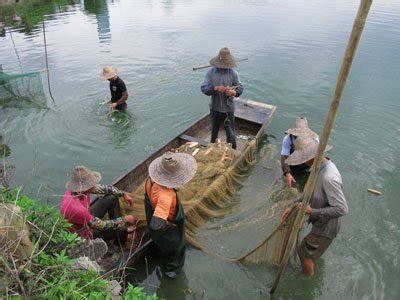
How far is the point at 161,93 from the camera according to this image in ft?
39.1

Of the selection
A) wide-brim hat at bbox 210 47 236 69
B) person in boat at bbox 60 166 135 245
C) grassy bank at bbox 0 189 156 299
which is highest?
wide-brim hat at bbox 210 47 236 69

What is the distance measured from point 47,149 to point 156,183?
20.1 ft

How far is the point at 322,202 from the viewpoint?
3.96 m

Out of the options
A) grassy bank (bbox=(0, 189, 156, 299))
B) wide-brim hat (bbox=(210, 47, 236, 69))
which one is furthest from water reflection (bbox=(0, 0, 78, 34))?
grassy bank (bbox=(0, 189, 156, 299))

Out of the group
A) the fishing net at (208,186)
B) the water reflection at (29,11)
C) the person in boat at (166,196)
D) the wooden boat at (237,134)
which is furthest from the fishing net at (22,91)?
the water reflection at (29,11)

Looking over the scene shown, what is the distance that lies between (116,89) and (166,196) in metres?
6.42

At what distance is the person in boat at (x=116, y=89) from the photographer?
341 inches

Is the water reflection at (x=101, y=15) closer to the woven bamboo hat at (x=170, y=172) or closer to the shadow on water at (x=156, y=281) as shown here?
the shadow on water at (x=156, y=281)

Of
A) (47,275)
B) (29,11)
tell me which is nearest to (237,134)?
(47,275)

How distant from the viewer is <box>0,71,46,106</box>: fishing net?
35.4ft

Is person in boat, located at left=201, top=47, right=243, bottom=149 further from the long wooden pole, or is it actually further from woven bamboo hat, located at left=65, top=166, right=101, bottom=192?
the long wooden pole

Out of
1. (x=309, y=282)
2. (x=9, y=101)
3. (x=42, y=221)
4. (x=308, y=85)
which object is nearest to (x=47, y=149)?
(x=9, y=101)

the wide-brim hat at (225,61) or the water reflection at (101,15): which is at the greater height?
the wide-brim hat at (225,61)

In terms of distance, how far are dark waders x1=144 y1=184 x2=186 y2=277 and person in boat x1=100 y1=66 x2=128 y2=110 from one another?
5610mm
